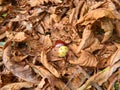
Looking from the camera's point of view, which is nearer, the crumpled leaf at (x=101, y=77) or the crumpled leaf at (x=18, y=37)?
the crumpled leaf at (x=101, y=77)

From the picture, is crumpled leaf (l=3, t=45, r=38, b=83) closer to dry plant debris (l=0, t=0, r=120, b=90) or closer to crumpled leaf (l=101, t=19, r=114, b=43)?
dry plant debris (l=0, t=0, r=120, b=90)

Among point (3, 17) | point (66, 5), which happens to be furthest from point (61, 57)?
point (3, 17)

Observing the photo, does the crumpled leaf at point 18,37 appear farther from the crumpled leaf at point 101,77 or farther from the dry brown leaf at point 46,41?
the crumpled leaf at point 101,77

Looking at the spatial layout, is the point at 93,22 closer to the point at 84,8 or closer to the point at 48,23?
the point at 84,8

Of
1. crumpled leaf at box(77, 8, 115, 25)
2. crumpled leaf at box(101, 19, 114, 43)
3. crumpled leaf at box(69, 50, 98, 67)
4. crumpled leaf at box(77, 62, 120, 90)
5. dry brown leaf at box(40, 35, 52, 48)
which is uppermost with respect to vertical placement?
crumpled leaf at box(77, 8, 115, 25)

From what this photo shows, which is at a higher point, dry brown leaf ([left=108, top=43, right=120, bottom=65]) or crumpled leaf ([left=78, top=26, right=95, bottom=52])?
crumpled leaf ([left=78, top=26, right=95, bottom=52])

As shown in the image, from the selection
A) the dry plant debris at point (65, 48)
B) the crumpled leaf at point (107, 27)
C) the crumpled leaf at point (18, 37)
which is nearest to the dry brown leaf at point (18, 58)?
the dry plant debris at point (65, 48)

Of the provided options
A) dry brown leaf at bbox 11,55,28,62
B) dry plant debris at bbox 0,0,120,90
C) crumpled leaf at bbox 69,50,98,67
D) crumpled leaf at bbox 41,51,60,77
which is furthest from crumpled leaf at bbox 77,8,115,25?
dry brown leaf at bbox 11,55,28,62

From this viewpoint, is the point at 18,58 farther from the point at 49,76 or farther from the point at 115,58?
the point at 115,58
